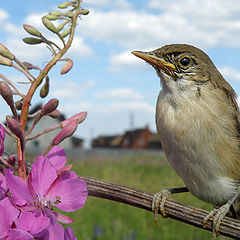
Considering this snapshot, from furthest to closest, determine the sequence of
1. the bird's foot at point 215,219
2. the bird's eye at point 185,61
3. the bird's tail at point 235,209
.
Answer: the bird's tail at point 235,209 → the bird's eye at point 185,61 → the bird's foot at point 215,219

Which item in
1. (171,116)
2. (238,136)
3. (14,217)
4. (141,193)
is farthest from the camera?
(238,136)

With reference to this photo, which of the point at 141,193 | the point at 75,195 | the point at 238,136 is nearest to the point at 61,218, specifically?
the point at 75,195

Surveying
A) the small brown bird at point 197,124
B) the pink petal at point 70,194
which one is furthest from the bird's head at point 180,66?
the pink petal at point 70,194

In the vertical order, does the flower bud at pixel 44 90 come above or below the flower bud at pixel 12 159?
above

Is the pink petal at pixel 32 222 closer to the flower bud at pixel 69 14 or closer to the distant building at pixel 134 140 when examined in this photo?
the flower bud at pixel 69 14

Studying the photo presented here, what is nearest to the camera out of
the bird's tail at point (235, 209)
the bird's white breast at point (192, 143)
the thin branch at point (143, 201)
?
the thin branch at point (143, 201)

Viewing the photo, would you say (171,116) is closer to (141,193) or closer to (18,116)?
(141,193)

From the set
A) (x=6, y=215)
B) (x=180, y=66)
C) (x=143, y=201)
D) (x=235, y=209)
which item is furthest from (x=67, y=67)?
(x=235, y=209)
